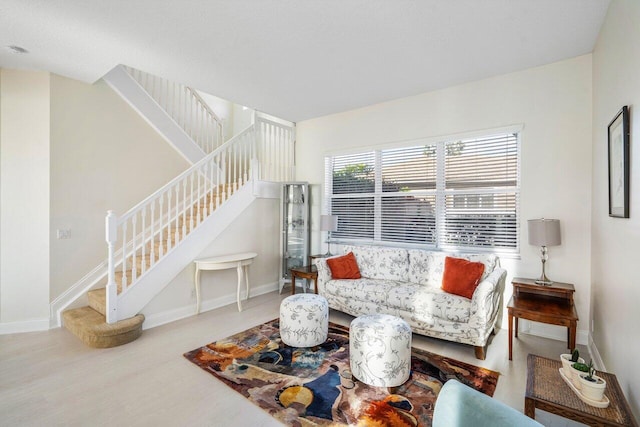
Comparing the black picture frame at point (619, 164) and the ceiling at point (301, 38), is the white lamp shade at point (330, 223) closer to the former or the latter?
the ceiling at point (301, 38)

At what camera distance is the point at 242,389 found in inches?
91.8

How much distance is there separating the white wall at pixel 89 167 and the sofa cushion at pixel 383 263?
3385 millimetres

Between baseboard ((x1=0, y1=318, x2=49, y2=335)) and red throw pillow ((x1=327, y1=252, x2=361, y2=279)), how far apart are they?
136 inches

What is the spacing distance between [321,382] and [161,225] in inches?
102

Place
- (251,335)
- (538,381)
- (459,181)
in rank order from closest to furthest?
(538,381) → (251,335) → (459,181)

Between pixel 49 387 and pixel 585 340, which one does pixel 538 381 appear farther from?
pixel 49 387

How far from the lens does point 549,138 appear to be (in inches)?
130

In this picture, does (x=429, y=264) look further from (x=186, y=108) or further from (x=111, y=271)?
(x=186, y=108)

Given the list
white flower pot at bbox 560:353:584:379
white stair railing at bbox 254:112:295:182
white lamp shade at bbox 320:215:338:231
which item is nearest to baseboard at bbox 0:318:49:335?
white stair railing at bbox 254:112:295:182

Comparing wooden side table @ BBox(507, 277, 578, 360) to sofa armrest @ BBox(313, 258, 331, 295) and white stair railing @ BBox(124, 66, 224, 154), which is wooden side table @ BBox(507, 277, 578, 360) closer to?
sofa armrest @ BBox(313, 258, 331, 295)

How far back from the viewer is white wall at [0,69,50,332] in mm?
3434

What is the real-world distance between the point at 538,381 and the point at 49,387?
11.4 feet

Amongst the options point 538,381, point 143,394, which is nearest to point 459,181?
point 538,381

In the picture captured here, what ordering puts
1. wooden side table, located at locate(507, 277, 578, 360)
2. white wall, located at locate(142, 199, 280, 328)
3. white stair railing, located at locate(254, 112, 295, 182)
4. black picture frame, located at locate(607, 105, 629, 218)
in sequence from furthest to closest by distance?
white stair railing, located at locate(254, 112, 295, 182), white wall, located at locate(142, 199, 280, 328), wooden side table, located at locate(507, 277, 578, 360), black picture frame, located at locate(607, 105, 629, 218)
